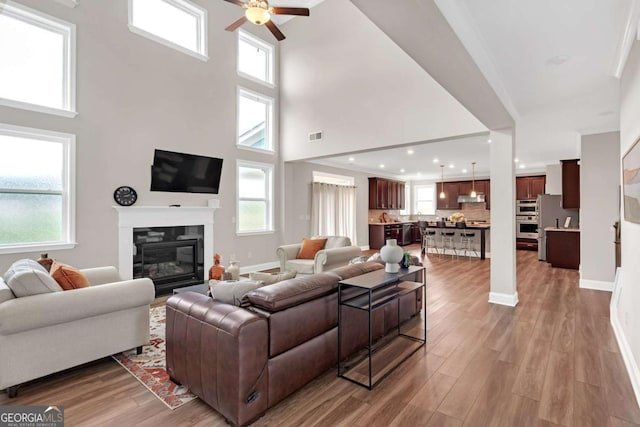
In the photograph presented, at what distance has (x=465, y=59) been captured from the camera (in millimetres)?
2299

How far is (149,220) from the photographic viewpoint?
5078 mm

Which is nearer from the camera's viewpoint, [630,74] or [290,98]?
[630,74]

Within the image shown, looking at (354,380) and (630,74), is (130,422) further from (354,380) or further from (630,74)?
(630,74)

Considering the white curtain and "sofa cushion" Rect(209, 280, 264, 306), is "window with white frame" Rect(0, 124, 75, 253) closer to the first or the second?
"sofa cushion" Rect(209, 280, 264, 306)

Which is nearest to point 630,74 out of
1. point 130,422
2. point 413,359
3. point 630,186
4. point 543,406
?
point 630,186

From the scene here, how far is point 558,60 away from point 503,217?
202cm

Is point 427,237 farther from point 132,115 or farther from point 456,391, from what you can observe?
point 132,115

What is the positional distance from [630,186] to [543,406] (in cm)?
186

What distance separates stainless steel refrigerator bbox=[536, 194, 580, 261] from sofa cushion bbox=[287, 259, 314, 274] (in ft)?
20.2

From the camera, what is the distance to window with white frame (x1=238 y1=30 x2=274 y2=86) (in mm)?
6829

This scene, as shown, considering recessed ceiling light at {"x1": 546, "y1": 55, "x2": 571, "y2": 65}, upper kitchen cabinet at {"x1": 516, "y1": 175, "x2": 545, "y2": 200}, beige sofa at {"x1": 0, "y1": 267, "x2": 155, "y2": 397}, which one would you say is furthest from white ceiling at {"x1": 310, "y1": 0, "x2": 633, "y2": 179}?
upper kitchen cabinet at {"x1": 516, "y1": 175, "x2": 545, "y2": 200}

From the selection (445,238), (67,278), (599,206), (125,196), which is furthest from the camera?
(445,238)

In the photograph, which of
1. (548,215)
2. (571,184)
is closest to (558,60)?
(571,184)
